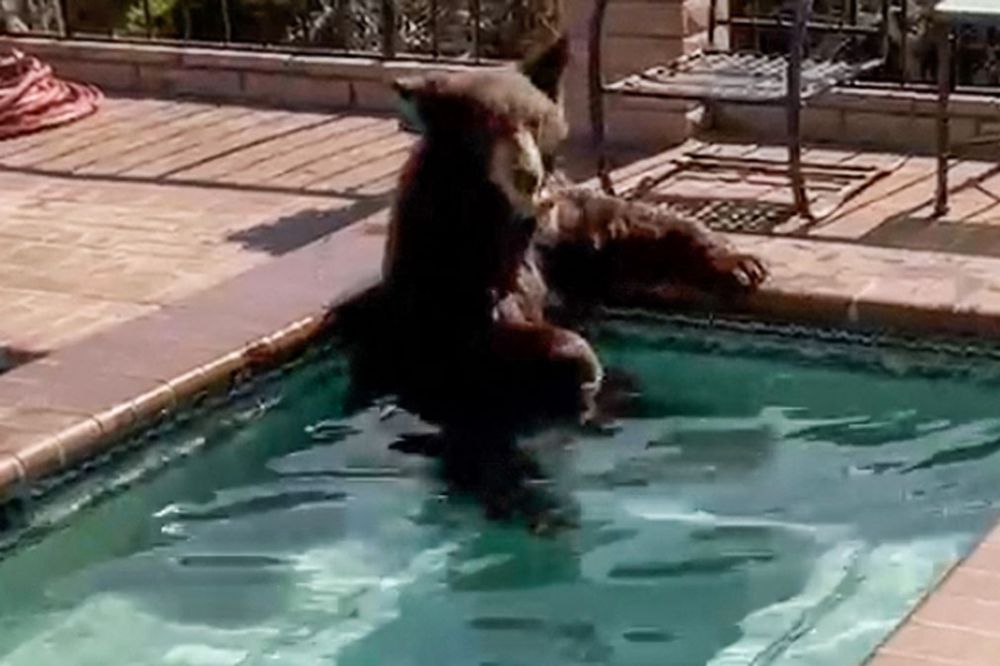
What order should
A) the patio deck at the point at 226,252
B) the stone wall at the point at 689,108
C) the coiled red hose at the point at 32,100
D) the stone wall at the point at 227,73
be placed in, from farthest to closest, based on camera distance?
1. the stone wall at the point at 227,73
2. the coiled red hose at the point at 32,100
3. the stone wall at the point at 689,108
4. the patio deck at the point at 226,252

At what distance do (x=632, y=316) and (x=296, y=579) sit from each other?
61.8 inches

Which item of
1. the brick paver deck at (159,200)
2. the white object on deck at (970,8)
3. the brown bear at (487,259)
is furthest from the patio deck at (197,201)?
the brown bear at (487,259)

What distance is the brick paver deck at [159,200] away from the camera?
6172 millimetres

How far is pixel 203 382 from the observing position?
17.7 ft

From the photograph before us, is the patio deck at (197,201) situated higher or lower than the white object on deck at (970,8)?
lower

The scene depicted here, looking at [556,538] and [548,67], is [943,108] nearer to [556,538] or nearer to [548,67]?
[548,67]

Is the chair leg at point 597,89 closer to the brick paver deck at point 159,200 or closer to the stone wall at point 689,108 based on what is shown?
the stone wall at point 689,108

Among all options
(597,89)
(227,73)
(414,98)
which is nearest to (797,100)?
(597,89)

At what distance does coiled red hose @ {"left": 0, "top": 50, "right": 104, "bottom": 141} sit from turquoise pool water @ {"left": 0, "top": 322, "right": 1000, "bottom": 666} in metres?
2.73

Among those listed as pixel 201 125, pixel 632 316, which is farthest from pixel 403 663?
pixel 201 125

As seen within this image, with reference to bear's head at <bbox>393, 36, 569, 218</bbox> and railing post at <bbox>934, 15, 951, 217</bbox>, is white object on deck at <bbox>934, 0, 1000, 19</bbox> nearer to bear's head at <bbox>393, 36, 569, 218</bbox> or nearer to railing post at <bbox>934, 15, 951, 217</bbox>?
railing post at <bbox>934, 15, 951, 217</bbox>

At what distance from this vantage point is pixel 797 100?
6266mm

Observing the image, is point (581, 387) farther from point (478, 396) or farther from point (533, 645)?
point (533, 645)

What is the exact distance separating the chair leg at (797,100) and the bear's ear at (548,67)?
83 cm
